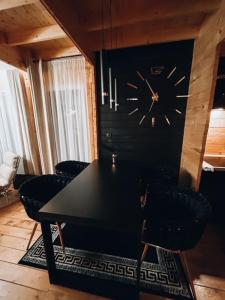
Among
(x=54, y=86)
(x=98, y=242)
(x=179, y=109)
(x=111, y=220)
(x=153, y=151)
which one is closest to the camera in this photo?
(x=111, y=220)

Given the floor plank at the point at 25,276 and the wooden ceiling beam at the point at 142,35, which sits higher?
the wooden ceiling beam at the point at 142,35

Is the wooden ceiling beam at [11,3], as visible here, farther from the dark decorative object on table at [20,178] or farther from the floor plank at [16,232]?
the dark decorative object on table at [20,178]

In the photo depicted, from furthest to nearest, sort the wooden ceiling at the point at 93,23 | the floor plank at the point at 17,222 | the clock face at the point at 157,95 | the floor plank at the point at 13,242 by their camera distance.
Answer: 1. the clock face at the point at 157,95
2. the floor plank at the point at 17,222
3. the floor plank at the point at 13,242
4. the wooden ceiling at the point at 93,23

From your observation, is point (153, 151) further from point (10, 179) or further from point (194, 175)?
point (10, 179)

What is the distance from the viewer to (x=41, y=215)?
4.08 ft

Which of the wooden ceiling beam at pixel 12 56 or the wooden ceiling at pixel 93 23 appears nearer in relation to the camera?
the wooden ceiling at pixel 93 23

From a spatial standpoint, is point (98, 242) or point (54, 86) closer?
point (98, 242)

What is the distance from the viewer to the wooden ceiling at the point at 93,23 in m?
1.63

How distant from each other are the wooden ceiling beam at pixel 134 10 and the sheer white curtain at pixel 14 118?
1883 mm

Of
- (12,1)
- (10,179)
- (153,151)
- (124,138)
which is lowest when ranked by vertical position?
(10,179)

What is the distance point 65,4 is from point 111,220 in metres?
2.05

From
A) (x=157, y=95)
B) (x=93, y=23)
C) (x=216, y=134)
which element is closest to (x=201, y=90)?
(x=157, y=95)

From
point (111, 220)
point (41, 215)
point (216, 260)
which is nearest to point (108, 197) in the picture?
point (111, 220)

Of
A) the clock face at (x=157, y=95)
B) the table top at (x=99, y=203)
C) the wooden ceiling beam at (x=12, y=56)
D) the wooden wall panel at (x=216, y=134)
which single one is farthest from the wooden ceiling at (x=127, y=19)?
the table top at (x=99, y=203)
